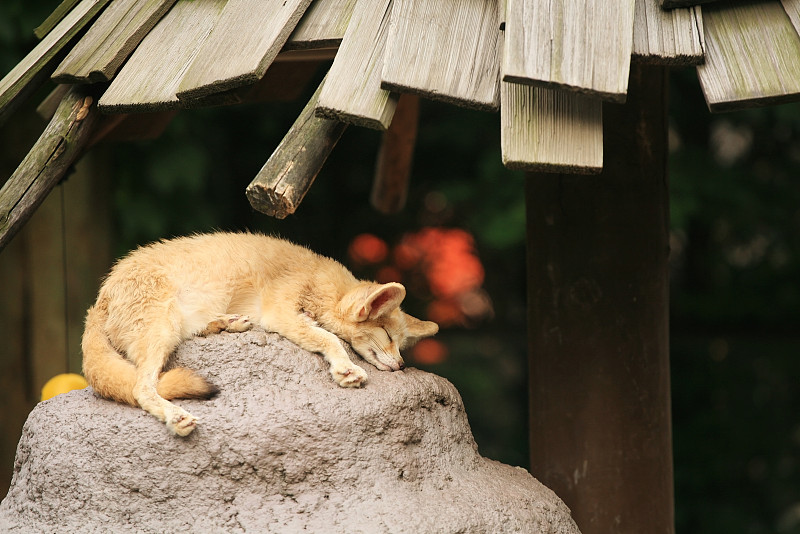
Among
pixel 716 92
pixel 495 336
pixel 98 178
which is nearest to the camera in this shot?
pixel 716 92

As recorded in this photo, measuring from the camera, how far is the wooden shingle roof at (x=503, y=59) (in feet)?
8.02

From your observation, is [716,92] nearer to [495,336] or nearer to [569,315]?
[569,315]

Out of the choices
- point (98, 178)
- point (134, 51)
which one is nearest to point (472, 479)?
point (134, 51)

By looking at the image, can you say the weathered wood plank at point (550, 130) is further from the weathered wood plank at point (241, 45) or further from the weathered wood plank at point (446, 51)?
the weathered wood plank at point (241, 45)

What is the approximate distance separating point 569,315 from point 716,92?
134cm

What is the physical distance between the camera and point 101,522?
8.50ft

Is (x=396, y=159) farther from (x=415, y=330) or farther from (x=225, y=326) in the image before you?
(x=225, y=326)

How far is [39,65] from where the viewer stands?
336cm

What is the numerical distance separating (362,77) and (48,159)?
1309mm

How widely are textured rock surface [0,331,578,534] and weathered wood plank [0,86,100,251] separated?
0.70m

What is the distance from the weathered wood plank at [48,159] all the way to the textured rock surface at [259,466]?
27.6 inches

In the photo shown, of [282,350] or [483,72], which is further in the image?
[282,350]

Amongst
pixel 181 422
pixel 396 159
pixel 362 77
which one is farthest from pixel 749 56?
pixel 396 159

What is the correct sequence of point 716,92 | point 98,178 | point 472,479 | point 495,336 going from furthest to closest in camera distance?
1. point 495,336
2. point 98,178
3. point 472,479
4. point 716,92
